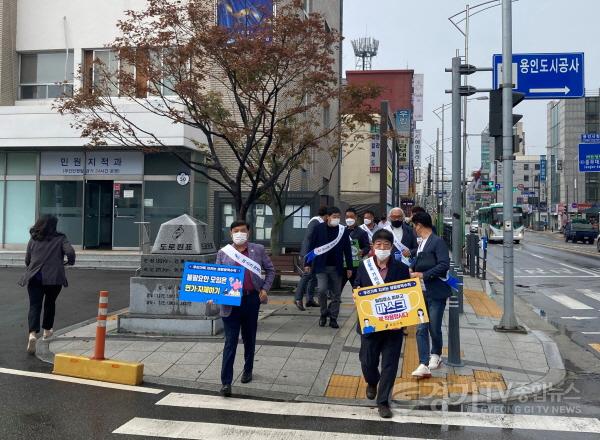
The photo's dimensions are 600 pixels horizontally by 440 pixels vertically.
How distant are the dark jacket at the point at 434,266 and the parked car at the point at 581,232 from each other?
47572 millimetres

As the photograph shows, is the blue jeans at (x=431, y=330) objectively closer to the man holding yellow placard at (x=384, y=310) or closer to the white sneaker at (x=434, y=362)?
the white sneaker at (x=434, y=362)

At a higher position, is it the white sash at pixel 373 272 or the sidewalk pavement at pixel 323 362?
the white sash at pixel 373 272

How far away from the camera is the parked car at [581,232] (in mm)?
48938

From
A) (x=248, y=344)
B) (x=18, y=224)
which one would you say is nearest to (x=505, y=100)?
(x=248, y=344)

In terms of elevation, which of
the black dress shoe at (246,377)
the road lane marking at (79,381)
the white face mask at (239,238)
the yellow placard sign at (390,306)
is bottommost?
the road lane marking at (79,381)

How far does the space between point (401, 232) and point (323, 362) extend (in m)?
2.84

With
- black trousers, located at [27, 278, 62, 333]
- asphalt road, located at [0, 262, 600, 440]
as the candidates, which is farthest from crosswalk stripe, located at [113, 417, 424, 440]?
black trousers, located at [27, 278, 62, 333]

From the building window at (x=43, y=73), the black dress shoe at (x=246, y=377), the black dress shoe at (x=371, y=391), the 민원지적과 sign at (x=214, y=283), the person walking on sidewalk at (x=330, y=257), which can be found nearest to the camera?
the black dress shoe at (x=371, y=391)

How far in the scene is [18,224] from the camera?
20.9 meters

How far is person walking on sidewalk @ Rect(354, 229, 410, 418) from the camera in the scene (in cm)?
568

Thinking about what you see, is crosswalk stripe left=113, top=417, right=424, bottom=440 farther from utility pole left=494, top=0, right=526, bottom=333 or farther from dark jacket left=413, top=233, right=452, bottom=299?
utility pole left=494, top=0, right=526, bottom=333

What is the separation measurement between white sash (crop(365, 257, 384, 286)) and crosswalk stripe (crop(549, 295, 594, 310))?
30.6ft

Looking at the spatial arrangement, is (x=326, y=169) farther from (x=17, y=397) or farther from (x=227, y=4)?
(x=17, y=397)

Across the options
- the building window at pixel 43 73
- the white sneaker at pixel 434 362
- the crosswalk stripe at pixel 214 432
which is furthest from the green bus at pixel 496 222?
the crosswalk stripe at pixel 214 432
